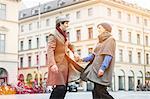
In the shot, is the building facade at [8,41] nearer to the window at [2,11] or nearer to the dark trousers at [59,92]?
the window at [2,11]

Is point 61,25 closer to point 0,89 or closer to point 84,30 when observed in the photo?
point 0,89

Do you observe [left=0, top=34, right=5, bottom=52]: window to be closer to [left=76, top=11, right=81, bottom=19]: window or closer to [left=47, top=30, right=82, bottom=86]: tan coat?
[left=76, top=11, right=81, bottom=19]: window

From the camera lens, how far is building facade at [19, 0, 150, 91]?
5600cm

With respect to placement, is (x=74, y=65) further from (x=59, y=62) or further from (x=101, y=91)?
(x=101, y=91)

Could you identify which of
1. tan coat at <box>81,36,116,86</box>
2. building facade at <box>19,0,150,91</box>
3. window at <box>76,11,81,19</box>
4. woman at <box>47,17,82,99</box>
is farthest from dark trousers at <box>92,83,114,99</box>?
window at <box>76,11,81,19</box>

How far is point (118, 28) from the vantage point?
5791 cm

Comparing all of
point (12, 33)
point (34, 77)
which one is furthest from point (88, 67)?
point (34, 77)

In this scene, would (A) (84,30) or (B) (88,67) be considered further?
(A) (84,30)

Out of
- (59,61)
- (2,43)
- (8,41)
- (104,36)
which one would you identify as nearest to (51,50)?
(59,61)

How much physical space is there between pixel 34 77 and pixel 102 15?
17.9 metres

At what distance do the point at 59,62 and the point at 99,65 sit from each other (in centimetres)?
73

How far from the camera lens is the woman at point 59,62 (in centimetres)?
647

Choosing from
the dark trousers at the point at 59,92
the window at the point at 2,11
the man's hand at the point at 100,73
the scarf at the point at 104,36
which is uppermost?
the window at the point at 2,11

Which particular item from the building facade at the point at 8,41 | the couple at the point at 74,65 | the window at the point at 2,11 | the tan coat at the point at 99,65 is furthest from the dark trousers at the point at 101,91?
the window at the point at 2,11
